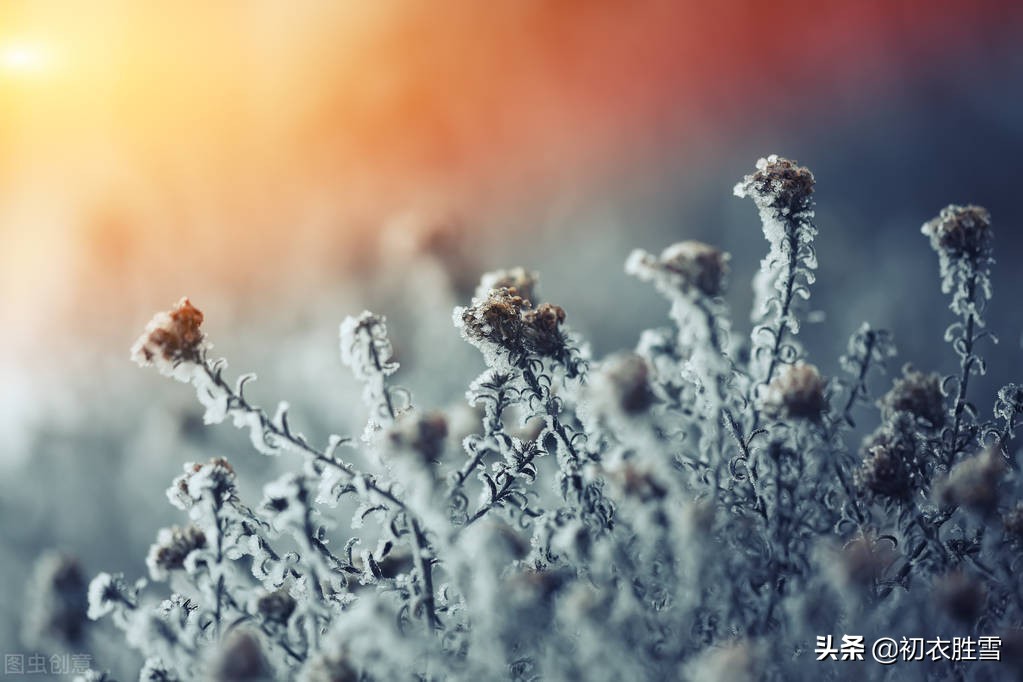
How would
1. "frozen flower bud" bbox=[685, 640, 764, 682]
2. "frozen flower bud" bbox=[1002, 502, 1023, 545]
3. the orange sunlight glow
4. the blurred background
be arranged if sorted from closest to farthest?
"frozen flower bud" bbox=[685, 640, 764, 682] < "frozen flower bud" bbox=[1002, 502, 1023, 545] < the orange sunlight glow < the blurred background

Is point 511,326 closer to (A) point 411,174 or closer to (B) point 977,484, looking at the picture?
(B) point 977,484

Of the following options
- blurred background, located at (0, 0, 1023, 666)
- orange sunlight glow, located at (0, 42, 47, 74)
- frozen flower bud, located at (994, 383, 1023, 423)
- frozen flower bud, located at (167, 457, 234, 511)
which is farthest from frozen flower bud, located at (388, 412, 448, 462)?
orange sunlight glow, located at (0, 42, 47, 74)

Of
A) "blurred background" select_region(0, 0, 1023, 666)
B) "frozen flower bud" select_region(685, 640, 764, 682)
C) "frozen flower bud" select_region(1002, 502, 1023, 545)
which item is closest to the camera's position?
"frozen flower bud" select_region(685, 640, 764, 682)

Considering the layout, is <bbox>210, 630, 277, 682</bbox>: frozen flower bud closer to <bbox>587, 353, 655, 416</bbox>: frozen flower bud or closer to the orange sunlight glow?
<bbox>587, 353, 655, 416</bbox>: frozen flower bud

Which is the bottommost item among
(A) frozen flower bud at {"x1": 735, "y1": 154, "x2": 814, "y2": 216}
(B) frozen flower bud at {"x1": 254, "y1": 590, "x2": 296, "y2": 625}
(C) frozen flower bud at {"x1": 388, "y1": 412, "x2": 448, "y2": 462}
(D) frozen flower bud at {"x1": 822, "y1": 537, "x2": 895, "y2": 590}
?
(D) frozen flower bud at {"x1": 822, "y1": 537, "x2": 895, "y2": 590}

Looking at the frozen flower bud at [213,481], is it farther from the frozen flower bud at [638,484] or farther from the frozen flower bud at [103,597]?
the frozen flower bud at [638,484]
